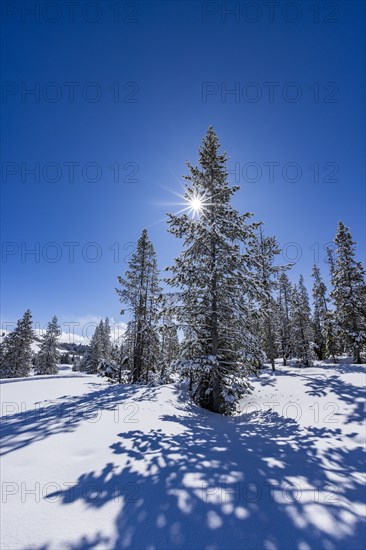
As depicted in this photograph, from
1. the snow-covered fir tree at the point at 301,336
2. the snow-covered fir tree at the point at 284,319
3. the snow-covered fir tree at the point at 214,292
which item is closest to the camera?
the snow-covered fir tree at the point at 214,292

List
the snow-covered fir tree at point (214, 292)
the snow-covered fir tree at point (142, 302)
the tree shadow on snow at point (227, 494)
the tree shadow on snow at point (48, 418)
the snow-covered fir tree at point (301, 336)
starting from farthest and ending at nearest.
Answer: the snow-covered fir tree at point (301, 336), the snow-covered fir tree at point (142, 302), the snow-covered fir tree at point (214, 292), the tree shadow on snow at point (48, 418), the tree shadow on snow at point (227, 494)

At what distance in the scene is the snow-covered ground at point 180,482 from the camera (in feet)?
9.50

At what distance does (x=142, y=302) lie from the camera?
24609mm

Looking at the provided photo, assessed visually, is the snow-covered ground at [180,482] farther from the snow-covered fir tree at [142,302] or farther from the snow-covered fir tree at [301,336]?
the snow-covered fir tree at [301,336]

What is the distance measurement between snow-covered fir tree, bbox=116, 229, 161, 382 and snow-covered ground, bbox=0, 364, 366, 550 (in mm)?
15096

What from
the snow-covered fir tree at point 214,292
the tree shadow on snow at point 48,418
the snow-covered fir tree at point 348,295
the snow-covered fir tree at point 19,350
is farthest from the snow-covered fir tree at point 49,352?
the snow-covered fir tree at point 348,295

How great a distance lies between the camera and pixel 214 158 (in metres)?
13.6

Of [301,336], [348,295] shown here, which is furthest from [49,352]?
[348,295]

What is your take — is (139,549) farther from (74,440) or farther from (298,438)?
(298,438)

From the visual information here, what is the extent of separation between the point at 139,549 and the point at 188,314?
940 centimetres

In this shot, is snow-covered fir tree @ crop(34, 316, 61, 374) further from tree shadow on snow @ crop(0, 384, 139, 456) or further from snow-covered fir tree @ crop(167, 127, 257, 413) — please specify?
snow-covered fir tree @ crop(167, 127, 257, 413)

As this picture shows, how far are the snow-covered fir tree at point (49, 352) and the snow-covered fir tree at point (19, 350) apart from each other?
170 inches

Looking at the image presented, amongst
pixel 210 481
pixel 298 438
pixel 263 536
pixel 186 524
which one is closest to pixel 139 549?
pixel 186 524

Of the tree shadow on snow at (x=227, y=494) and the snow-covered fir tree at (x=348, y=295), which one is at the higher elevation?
the snow-covered fir tree at (x=348, y=295)
